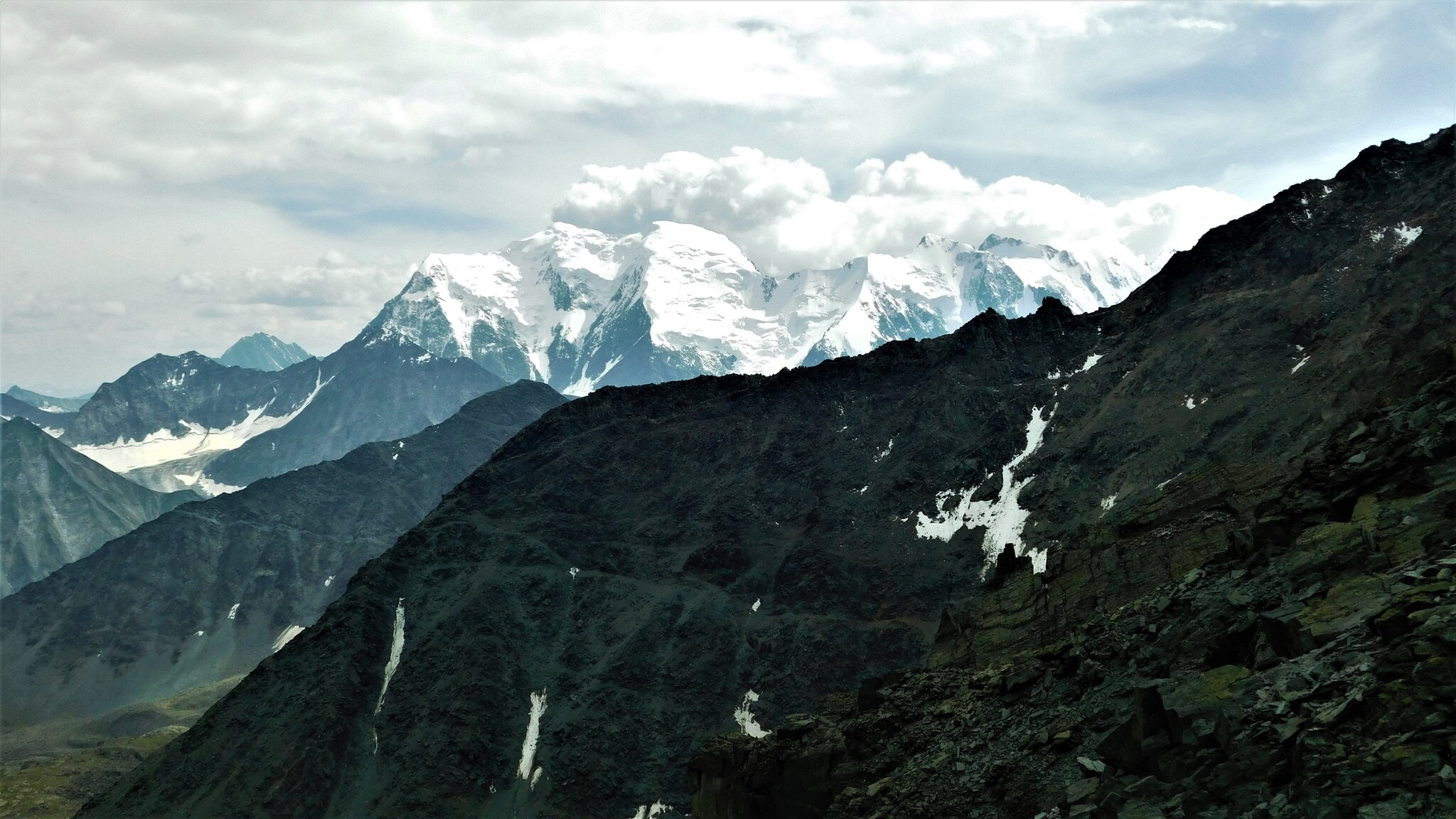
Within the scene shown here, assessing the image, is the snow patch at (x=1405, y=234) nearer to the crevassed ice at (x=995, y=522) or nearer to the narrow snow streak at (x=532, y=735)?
the crevassed ice at (x=995, y=522)

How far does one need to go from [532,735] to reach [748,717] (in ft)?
115

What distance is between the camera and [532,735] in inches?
7141

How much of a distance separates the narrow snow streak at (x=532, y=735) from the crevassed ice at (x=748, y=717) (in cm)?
3207

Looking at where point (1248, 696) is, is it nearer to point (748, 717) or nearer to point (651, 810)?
point (651, 810)

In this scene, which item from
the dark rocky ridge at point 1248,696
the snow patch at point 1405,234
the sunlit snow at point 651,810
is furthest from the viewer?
the snow patch at point 1405,234

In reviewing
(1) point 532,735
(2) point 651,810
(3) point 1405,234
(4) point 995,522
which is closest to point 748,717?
(2) point 651,810

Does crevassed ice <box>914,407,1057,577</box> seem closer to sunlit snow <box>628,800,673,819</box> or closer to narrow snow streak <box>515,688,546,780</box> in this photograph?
sunlit snow <box>628,800,673,819</box>

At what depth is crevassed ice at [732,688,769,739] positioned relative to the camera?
175 m

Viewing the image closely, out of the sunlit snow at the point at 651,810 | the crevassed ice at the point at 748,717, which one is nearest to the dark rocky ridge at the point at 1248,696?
the sunlit snow at the point at 651,810

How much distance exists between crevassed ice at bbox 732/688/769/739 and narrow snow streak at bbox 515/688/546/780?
32073mm

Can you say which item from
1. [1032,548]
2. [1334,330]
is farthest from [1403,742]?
[1334,330]

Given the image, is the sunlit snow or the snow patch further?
the snow patch

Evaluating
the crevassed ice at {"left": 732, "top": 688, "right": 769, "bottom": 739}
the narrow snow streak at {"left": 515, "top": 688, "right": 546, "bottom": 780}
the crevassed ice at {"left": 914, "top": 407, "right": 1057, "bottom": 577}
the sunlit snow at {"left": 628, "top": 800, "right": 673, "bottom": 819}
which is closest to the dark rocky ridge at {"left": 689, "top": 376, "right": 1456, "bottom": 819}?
the sunlit snow at {"left": 628, "top": 800, "right": 673, "bottom": 819}

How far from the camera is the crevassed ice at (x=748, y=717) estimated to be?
17488 cm
